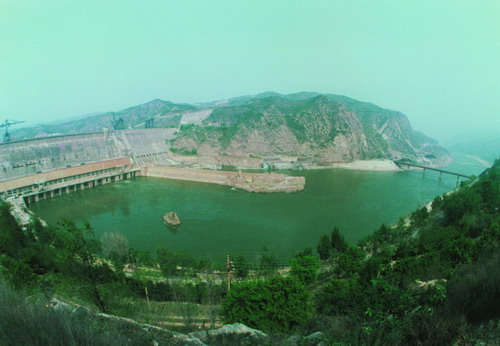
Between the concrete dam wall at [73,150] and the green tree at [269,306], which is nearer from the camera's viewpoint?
the green tree at [269,306]

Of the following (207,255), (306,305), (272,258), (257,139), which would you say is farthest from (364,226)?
(257,139)

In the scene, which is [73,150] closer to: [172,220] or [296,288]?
[172,220]

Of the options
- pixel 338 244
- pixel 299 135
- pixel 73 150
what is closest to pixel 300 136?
pixel 299 135

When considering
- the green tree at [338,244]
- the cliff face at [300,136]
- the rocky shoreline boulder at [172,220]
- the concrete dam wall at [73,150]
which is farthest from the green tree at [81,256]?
the cliff face at [300,136]

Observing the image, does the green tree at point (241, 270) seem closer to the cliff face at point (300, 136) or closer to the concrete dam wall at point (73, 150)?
the concrete dam wall at point (73, 150)

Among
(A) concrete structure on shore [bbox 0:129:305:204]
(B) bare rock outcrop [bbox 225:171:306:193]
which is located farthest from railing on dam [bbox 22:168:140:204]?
(B) bare rock outcrop [bbox 225:171:306:193]

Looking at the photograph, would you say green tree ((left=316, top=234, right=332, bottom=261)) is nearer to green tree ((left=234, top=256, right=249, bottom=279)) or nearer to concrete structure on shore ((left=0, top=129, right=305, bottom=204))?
green tree ((left=234, top=256, right=249, bottom=279))
